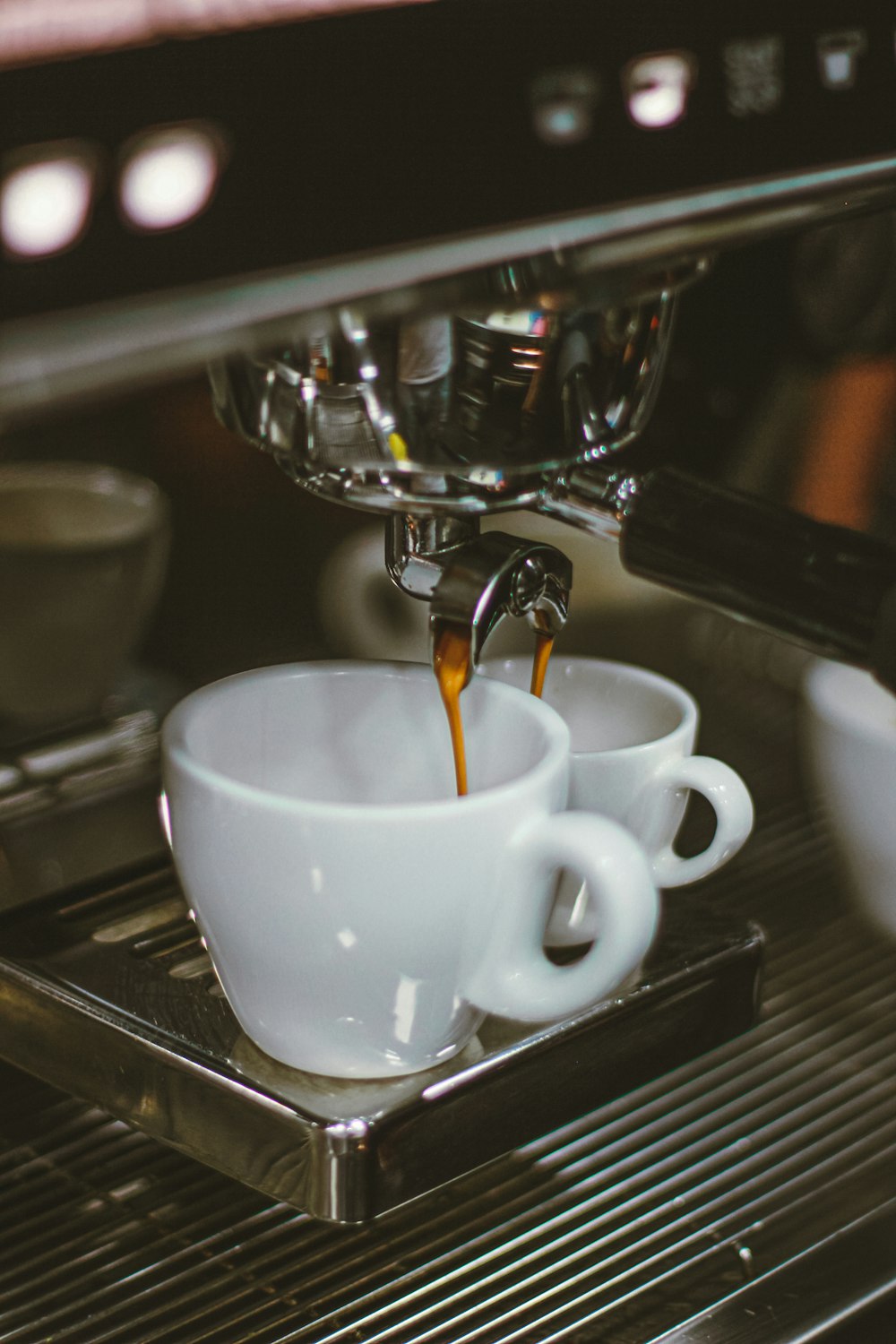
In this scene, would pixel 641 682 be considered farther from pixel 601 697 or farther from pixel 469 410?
pixel 469 410

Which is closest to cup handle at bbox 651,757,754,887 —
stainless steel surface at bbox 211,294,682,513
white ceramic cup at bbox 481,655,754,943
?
white ceramic cup at bbox 481,655,754,943

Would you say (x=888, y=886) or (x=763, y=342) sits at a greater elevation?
(x=763, y=342)

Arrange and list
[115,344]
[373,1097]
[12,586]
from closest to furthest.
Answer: [115,344] → [373,1097] → [12,586]

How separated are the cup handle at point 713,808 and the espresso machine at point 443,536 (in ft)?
0.05

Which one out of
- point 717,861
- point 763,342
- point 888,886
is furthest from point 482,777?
point 763,342

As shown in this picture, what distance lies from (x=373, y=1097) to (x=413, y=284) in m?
0.17

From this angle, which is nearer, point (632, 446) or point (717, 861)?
point (717, 861)

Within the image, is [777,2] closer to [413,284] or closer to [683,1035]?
[413,284]

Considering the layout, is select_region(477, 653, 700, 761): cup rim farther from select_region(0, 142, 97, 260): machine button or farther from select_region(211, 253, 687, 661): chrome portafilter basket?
select_region(0, 142, 97, 260): machine button

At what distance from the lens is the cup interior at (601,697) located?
40cm

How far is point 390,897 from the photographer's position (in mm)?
296

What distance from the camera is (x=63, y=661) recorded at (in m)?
0.47

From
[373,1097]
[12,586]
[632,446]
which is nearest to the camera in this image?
[373,1097]

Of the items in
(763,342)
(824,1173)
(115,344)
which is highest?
(115,344)
